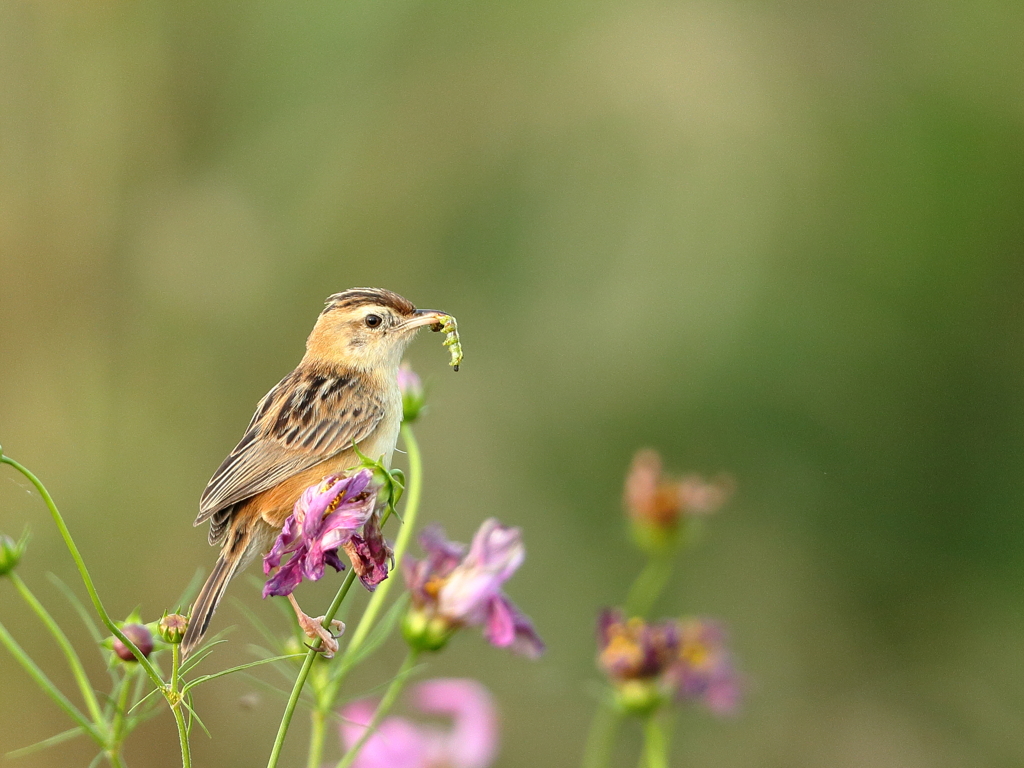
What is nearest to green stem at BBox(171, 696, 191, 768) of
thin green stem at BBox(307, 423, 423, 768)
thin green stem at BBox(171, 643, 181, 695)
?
thin green stem at BBox(171, 643, 181, 695)

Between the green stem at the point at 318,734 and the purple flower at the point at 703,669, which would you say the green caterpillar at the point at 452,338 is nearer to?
the green stem at the point at 318,734

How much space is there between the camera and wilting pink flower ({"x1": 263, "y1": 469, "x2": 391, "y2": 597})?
2.11 metres

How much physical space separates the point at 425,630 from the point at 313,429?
0.60m

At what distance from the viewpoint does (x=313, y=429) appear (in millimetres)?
2885

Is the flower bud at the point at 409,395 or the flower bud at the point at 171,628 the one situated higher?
the flower bud at the point at 409,395

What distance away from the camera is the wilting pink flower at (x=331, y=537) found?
6.91 feet

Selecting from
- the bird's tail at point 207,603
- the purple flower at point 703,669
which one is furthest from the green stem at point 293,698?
the purple flower at point 703,669

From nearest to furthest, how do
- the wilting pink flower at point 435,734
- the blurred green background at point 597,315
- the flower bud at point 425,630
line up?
the flower bud at point 425,630, the wilting pink flower at point 435,734, the blurred green background at point 597,315

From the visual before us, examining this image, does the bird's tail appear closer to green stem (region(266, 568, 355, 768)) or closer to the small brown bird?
the small brown bird

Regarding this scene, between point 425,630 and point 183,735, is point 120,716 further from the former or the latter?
point 425,630

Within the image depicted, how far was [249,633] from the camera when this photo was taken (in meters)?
8.12

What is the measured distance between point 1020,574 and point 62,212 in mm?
7661

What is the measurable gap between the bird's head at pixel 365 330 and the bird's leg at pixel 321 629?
87 centimetres

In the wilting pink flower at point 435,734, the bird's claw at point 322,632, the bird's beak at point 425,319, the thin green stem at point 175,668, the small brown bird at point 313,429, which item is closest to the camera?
the thin green stem at point 175,668
